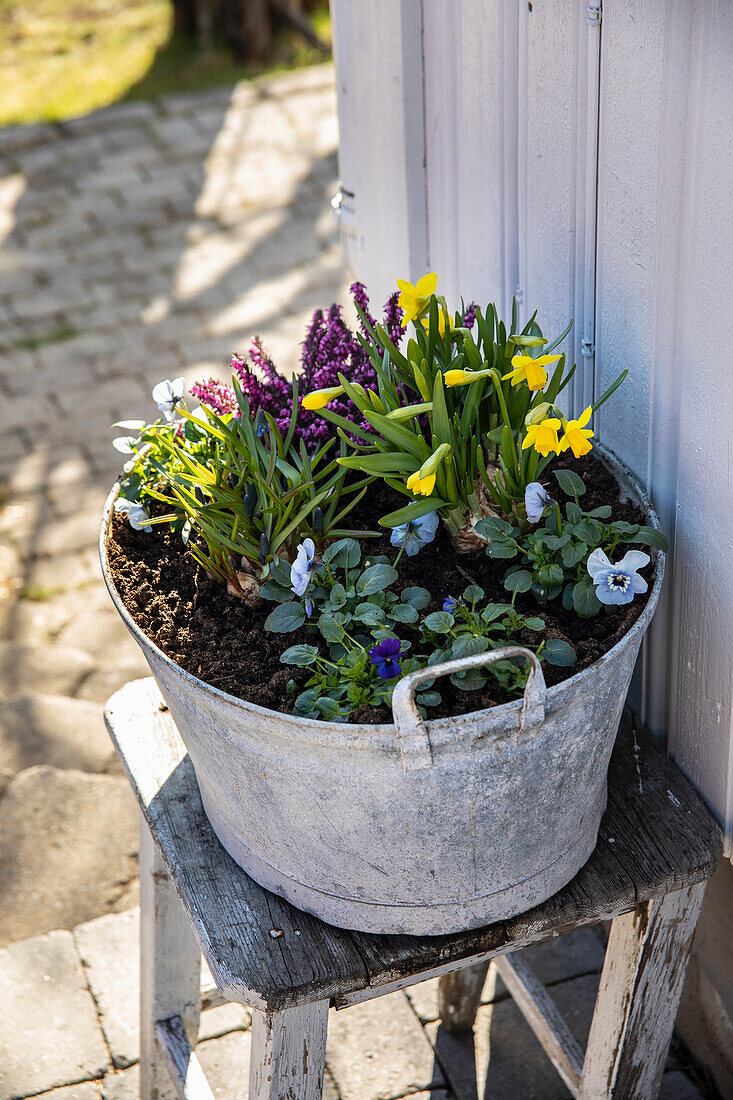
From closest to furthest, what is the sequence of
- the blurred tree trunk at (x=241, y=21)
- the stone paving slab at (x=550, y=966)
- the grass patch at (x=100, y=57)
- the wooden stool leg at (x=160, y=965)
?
the wooden stool leg at (x=160, y=965)
the stone paving slab at (x=550, y=966)
the grass patch at (x=100, y=57)
the blurred tree trunk at (x=241, y=21)

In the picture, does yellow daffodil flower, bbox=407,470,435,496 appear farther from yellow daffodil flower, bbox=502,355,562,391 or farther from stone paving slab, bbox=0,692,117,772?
stone paving slab, bbox=0,692,117,772

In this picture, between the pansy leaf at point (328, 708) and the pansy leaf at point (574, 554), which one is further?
the pansy leaf at point (574, 554)

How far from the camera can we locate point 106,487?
12.2 ft

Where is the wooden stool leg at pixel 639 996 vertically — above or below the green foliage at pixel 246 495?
below

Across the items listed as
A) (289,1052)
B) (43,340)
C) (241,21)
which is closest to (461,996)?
(289,1052)

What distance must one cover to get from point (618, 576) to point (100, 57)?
7.22m

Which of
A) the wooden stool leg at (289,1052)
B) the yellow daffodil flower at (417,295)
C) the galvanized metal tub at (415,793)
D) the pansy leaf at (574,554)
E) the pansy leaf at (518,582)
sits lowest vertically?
the wooden stool leg at (289,1052)

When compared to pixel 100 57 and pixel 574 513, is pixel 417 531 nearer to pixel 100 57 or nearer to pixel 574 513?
pixel 574 513

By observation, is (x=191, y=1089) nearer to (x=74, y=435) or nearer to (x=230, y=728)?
(x=230, y=728)

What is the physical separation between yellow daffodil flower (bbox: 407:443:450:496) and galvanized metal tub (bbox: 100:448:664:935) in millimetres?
215

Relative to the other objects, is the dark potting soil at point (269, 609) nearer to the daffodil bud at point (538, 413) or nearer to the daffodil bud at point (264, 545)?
the daffodil bud at point (264, 545)

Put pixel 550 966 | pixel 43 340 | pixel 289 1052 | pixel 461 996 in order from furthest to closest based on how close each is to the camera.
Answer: pixel 43 340 → pixel 550 966 → pixel 461 996 → pixel 289 1052

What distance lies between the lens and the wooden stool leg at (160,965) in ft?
5.49

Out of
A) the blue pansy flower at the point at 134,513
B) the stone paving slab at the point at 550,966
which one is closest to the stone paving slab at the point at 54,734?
the stone paving slab at the point at 550,966
